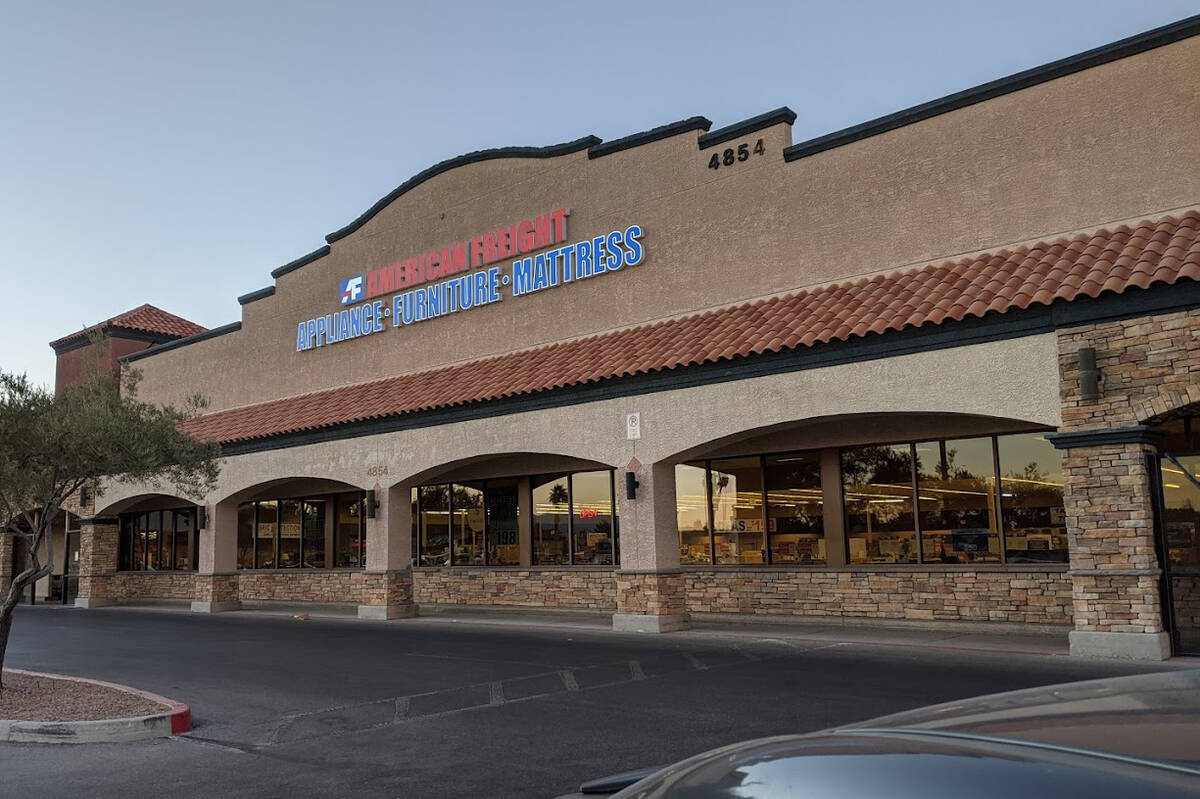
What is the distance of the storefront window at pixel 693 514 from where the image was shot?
19.0m

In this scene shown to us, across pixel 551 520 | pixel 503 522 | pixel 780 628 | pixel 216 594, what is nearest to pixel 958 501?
pixel 780 628

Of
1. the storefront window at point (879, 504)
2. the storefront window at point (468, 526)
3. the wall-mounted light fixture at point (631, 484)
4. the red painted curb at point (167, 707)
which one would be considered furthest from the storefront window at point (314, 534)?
the storefront window at point (879, 504)

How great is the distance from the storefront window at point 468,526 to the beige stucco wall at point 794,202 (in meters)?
3.24

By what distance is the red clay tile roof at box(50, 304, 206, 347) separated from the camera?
32.9 meters

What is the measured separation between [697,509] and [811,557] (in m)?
2.53

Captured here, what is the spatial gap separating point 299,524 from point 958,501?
1839 centimetres

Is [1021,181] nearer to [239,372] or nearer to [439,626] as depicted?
[439,626]

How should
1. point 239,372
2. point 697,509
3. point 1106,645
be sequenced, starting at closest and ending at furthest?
point 1106,645 → point 697,509 → point 239,372

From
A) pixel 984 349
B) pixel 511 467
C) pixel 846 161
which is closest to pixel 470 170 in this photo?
pixel 511 467

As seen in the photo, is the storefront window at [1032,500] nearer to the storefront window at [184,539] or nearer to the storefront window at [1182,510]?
the storefront window at [1182,510]

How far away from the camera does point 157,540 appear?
31.6 metres

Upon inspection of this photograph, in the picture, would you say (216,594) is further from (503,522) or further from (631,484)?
(631,484)

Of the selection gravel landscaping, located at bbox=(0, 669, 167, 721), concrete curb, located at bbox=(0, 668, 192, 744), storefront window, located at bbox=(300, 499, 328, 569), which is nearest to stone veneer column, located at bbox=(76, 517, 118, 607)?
storefront window, located at bbox=(300, 499, 328, 569)

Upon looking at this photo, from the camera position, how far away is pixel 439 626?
19.6 meters
